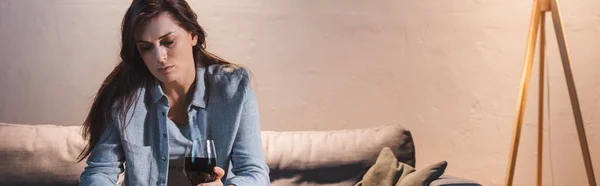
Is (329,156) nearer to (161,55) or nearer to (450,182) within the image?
(450,182)

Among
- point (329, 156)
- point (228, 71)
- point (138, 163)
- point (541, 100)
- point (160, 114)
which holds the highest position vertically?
point (228, 71)

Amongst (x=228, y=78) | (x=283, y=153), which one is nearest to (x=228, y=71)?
(x=228, y=78)

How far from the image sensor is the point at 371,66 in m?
3.91

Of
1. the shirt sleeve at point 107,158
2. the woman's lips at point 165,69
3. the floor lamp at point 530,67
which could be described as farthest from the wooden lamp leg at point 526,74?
the shirt sleeve at point 107,158

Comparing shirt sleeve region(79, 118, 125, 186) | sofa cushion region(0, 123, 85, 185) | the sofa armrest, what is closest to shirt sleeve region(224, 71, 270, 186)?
shirt sleeve region(79, 118, 125, 186)

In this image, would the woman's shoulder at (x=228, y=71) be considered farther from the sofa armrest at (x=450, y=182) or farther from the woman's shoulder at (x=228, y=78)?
the sofa armrest at (x=450, y=182)

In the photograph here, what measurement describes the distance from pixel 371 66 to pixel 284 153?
69 centimetres

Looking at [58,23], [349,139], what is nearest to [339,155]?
[349,139]

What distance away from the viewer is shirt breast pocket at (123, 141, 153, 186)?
2580mm

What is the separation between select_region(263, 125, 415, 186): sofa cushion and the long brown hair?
95 centimetres

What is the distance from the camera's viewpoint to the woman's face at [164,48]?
261cm

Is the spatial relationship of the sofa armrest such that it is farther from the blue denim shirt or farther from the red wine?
the red wine

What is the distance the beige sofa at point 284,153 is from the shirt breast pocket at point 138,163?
2.77 feet

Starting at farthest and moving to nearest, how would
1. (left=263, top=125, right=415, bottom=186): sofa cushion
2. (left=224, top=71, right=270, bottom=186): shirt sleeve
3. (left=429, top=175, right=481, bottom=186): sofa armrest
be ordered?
(left=263, top=125, right=415, bottom=186): sofa cushion < (left=429, top=175, right=481, bottom=186): sofa armrest < (left=224, top=71, right=270, bottom=186): shirt sleeve
